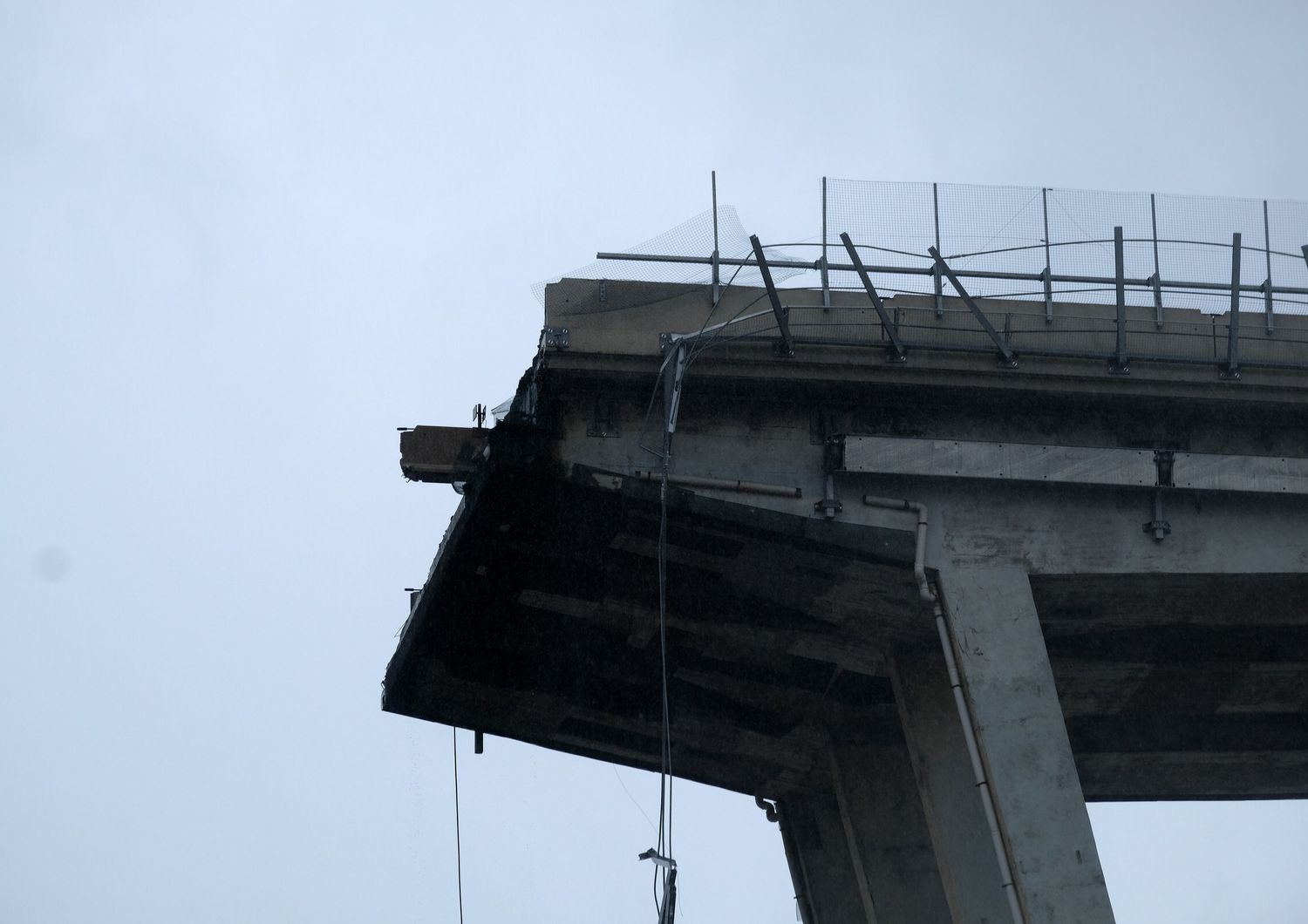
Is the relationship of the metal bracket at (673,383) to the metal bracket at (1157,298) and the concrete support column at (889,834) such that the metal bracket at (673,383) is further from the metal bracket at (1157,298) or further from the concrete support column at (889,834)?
the concrete support column at (889,834)

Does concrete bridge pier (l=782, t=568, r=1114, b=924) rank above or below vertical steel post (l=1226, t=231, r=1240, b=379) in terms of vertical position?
below

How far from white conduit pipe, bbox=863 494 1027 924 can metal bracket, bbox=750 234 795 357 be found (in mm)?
2324

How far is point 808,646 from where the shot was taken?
26.1 meters

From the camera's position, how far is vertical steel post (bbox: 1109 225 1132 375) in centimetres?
2153

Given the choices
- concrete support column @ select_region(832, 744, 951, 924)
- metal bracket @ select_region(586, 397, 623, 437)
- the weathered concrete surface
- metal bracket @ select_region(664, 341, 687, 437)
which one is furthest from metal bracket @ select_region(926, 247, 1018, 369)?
concrete support column @ select_region(832, 744, 951, 924)

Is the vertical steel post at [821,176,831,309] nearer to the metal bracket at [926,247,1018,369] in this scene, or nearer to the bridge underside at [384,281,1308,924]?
the bridge underside at [384,281,1308,924]

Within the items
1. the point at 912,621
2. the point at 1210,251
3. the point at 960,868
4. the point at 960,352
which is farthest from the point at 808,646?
the point at 1210,251

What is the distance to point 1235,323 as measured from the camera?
856 inches

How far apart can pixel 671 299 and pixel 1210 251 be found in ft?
25.7

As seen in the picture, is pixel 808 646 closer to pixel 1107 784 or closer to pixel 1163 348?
pixel 1163 348

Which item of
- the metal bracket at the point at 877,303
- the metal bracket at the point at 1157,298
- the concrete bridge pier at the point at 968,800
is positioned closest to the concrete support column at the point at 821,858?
the concrete bridge pier at the point at 968,800

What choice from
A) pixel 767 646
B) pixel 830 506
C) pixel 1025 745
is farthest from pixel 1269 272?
pixel 767 646

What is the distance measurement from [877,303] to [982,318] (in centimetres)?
149

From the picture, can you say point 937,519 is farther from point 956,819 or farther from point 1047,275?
point 956,819
